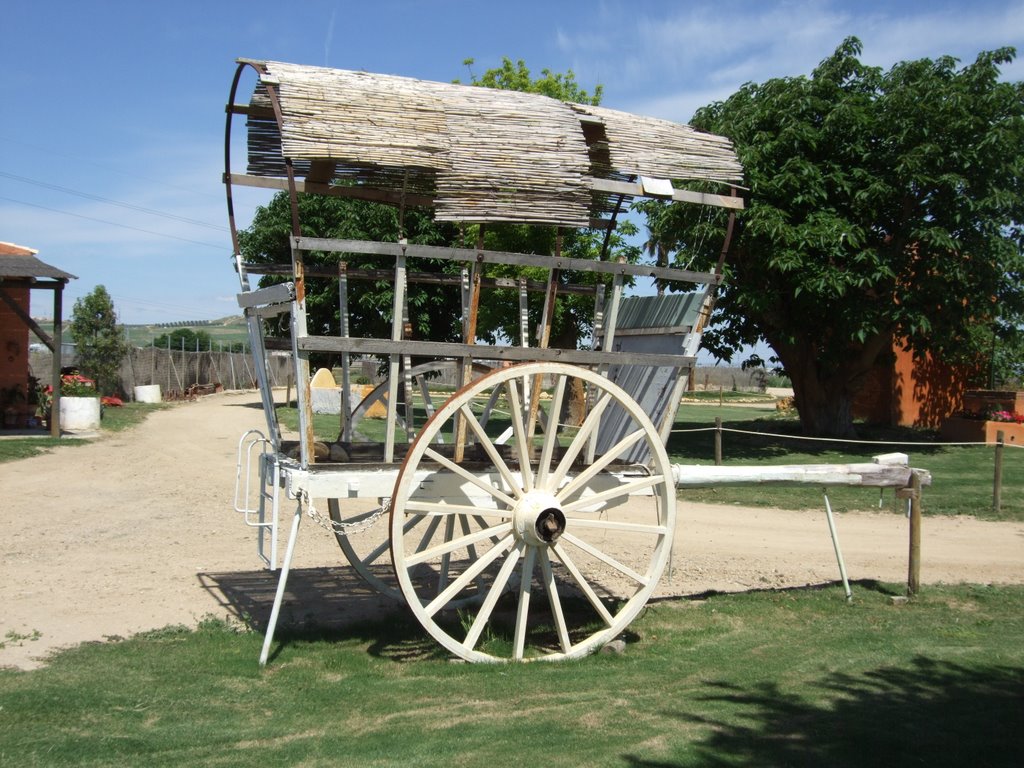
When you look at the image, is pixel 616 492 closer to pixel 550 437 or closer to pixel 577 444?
pixel 577 444

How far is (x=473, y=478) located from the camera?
5.75 m

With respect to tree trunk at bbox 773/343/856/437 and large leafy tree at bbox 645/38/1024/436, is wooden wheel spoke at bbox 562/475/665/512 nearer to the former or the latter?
large leafy tree at bbox 645/38/1024/436

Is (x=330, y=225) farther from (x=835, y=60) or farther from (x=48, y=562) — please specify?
(x=48, y=562)

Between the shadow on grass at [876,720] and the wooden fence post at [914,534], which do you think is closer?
the shadow on grass at [876,720]

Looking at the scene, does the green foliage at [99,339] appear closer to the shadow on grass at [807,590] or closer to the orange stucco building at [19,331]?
the orange stucco building at [19,331]

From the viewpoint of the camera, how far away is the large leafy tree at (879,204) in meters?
17.5

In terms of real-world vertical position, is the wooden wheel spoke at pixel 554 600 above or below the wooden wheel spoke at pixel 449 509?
below

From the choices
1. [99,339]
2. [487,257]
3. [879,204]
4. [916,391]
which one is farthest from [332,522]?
[99,339]

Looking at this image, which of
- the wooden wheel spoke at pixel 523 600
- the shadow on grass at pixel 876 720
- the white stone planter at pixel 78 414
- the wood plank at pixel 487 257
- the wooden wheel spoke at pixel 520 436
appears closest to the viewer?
the shadow on grass at pixel 876 720

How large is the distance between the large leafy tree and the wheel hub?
11.4m

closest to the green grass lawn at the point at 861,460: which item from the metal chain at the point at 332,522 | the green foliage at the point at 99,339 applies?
the metal chain at the point at 332,522

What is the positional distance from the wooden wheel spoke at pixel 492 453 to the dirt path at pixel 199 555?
2117 millimetres

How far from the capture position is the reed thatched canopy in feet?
18.6

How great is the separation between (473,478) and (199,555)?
4492mm
